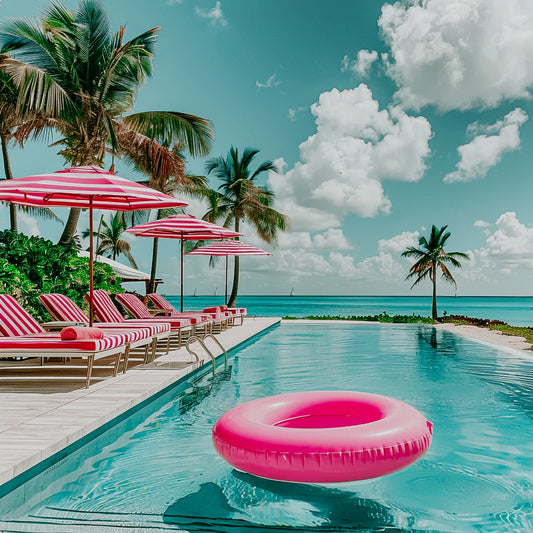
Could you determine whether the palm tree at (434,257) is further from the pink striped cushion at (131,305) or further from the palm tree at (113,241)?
the palm tree at (113,241)

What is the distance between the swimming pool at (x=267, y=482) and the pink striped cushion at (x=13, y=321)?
198 centimetres

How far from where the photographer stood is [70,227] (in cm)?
1271

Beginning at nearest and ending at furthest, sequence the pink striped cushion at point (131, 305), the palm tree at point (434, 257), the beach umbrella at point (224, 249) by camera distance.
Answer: the pink striped cushion at point (131, 305) → the beach umbrella at point (224, 249) → the palm tree at point (434, 257)

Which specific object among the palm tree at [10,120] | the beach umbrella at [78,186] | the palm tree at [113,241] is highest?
the palm tree at [10,120]

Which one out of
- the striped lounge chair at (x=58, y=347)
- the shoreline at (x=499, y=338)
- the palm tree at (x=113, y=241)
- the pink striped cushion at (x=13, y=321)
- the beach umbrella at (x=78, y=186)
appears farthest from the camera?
the palm tree at (x=113, y=241)

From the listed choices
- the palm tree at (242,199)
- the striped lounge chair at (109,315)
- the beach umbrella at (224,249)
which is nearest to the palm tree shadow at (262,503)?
the striped lounge chair at (109,315)

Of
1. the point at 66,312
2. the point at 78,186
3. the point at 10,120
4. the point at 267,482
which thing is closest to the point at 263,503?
the point at 267,482

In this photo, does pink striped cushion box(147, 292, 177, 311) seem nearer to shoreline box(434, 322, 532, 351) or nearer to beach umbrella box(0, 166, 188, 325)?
beach umbrella box(0, 166, 188, 325)

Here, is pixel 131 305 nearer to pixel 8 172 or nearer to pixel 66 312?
pixel 66 312

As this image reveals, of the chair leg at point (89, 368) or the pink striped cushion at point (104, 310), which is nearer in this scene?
the chair leg at point (89, 368)

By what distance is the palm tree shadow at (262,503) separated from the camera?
9.87 feet

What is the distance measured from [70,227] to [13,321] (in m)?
6.85

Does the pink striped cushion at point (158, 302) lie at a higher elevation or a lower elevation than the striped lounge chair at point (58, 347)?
higher

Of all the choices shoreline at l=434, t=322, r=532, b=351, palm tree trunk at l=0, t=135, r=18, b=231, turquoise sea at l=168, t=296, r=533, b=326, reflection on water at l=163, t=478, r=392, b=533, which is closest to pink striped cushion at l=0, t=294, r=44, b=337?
reflection on water at l=163, t=478, r=392, b=533
